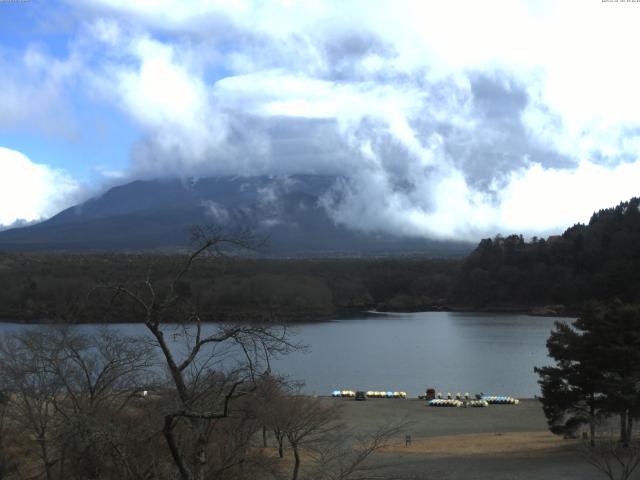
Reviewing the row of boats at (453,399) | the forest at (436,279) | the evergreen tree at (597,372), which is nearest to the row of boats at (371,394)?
the row of boats at (453,399)

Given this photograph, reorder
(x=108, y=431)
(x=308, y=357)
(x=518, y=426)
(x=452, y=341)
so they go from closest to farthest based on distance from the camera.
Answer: (x=108, y=431) < (x=518, y=426) < (x=308, y=357) < (x=452, y=341)

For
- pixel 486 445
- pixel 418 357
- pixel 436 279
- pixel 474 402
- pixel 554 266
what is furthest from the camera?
pixel 436 279

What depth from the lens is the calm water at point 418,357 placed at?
51.6 metres

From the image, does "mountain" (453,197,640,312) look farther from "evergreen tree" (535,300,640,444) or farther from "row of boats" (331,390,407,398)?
"evergreen tree" (535,300,640,444)

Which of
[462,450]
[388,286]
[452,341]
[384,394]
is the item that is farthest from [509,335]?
[388,286]

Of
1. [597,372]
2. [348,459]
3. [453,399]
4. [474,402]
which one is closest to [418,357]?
[453,399]

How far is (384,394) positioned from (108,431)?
39.7m

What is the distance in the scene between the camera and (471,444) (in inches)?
1188

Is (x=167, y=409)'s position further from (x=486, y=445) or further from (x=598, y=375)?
(x=486, y=445)

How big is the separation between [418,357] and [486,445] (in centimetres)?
3699

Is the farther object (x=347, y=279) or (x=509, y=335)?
(x=347, y=279)

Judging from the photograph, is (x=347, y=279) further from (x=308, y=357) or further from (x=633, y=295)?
(x=308, y=357)

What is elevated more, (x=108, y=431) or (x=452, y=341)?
(x=108, y=431)

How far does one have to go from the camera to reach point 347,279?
480 ft
